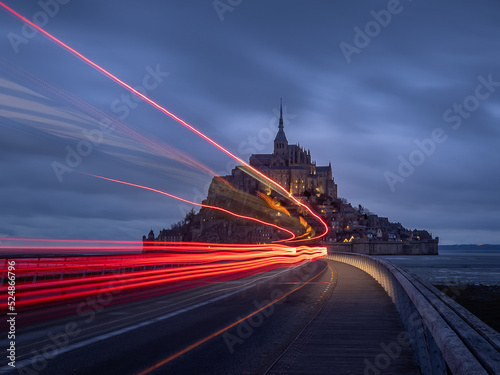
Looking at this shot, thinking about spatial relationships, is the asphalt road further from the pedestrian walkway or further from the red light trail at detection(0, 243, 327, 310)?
the red light trail at detection(0, 243, 327, 310)

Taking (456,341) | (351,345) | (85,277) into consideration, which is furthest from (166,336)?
(85,277)

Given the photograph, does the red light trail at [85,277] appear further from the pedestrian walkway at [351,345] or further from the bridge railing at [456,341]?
the bridge railing at [456,341]

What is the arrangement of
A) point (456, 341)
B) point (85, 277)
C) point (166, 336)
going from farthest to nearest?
1. point (85, 277)
2. point (166, 336)
3. point (456, 341)

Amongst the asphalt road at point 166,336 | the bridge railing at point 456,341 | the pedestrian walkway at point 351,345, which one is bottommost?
the asphalt road at point 166,336

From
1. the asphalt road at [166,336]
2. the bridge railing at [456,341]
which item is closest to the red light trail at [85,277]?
the asphalt road at [166,336]

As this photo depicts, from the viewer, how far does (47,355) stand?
33.0 ft

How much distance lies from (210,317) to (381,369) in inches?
298

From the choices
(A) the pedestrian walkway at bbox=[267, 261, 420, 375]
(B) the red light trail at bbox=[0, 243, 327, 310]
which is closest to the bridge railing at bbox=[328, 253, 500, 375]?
(A) the pedestrian walkway at bbox=[267, 261, 420, 375]

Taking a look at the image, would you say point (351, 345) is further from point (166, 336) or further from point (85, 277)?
point (85, 277)

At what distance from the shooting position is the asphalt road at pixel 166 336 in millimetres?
9312

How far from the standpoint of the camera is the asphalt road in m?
9.31

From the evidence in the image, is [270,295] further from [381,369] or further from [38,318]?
[381,369]

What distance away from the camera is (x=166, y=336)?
12.4 meters

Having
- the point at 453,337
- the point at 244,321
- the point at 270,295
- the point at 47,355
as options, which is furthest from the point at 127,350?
the point at 270,295
